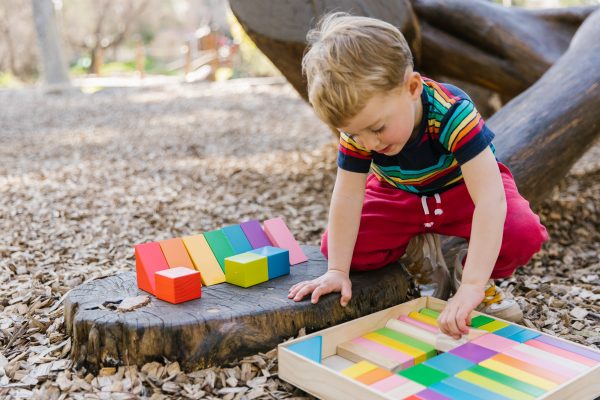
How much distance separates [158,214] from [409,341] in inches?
95.6

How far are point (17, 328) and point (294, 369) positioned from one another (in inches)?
46.0

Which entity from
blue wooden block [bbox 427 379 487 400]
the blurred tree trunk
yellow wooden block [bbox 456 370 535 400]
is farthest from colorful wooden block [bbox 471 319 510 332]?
the blurred tree trunk

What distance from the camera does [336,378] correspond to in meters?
1.74

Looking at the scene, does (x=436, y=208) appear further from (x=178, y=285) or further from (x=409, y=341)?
(x=178, y=285)

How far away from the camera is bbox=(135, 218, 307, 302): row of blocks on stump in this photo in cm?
225

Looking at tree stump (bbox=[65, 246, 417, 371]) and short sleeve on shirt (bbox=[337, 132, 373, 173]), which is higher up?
short sleeve on shirt (bbox=[337, 132, 373, 173])

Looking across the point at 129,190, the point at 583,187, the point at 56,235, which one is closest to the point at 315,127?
the point at 129,190

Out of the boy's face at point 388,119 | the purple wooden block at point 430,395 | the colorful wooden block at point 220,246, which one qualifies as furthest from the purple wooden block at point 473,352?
the colorful wooden block at point 220,246

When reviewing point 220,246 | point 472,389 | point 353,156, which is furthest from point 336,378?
point 220,246

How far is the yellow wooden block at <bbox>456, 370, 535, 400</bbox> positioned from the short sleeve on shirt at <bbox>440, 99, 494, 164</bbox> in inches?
25.2

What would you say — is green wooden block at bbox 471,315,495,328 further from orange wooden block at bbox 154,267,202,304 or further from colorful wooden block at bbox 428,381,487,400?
orange wooden block at bbox 154,267,202,304

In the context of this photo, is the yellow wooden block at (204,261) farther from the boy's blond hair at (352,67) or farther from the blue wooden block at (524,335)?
the blue wooden block at (524,335)

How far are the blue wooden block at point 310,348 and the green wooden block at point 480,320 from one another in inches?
22.1

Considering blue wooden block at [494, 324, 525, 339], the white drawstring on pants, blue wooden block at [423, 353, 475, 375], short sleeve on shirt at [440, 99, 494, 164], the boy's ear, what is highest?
the boy's ear
